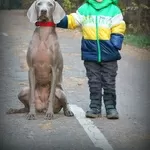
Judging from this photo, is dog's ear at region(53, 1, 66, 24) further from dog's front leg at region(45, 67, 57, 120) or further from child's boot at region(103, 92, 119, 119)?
child's boot at region(103, 92, 119, 119)

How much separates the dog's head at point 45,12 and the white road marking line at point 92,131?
124 cm

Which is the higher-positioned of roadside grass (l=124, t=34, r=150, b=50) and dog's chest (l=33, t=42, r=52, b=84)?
dog's chest (l=33, t=42, r=52, b=84)

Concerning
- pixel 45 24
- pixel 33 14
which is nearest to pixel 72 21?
pixel 45 24

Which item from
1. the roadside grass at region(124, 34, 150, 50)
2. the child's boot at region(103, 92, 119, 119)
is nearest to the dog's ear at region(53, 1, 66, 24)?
the child's boot at region(103, 92, 119, 119)

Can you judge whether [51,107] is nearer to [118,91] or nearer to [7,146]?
[7,146]

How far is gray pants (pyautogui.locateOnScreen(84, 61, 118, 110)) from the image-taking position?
21.5 ft

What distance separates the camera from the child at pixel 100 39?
639 cm

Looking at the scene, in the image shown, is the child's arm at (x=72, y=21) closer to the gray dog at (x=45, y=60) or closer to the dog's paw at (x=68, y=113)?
the gray dog at (x=45, y=60)

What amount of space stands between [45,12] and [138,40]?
7840mm

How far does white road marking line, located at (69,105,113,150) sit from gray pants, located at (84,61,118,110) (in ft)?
0.80

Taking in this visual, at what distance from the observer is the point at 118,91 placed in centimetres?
871

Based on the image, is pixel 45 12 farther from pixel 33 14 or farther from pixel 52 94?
pixel 52 94

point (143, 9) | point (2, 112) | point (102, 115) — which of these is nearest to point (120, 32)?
point (102, 115)

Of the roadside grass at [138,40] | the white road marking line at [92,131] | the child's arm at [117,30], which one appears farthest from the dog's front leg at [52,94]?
the roadside grass at [138,40]
